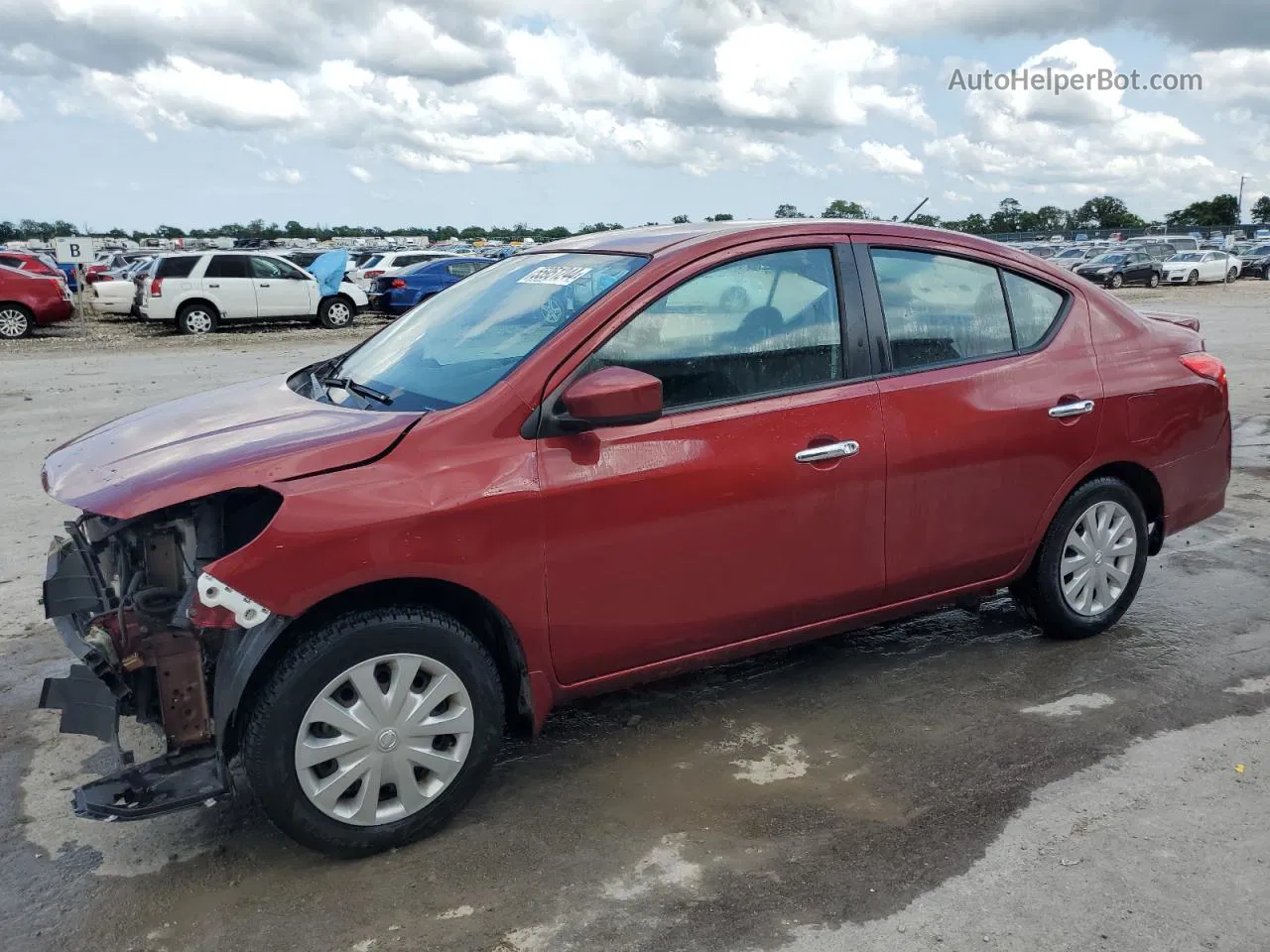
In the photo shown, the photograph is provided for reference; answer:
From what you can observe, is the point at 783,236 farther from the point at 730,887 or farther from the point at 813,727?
the point at 730,887

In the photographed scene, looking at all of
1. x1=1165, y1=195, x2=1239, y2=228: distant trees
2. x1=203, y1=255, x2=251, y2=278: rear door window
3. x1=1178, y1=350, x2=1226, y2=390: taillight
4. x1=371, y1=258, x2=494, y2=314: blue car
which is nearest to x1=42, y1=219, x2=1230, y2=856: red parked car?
x1=1178, y1=350, x2=1226, y2=390: taillight

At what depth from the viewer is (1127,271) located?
3788 cm

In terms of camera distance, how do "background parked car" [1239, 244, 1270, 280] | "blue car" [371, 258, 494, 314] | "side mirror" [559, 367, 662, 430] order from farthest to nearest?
"background parked car" [1239, 244, 1270, 280] < "blue car" [371, 258, 494, 314] < "side mirror" [559, 367, 662, 430]

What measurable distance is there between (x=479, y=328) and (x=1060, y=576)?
8.33ft

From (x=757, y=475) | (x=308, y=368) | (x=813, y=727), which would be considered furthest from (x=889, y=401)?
(x=308, y=368)

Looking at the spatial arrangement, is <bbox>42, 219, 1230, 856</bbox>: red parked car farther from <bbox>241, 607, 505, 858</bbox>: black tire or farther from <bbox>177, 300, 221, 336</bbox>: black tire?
<bbox>177, 300, 221, 336</bbox>: black tire

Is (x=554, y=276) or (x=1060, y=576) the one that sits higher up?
(x=554, y=276)

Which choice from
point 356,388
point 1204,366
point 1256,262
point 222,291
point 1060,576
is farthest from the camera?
point 1256,262

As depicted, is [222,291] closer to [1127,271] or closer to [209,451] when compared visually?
[209,451]

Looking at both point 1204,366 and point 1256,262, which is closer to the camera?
point 1204,366

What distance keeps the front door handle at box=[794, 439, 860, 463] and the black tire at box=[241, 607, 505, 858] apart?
1.22 metres

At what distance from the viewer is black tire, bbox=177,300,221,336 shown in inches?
830

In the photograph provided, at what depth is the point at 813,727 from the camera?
393 cm

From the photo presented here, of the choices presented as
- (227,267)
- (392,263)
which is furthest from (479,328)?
(392,263)
